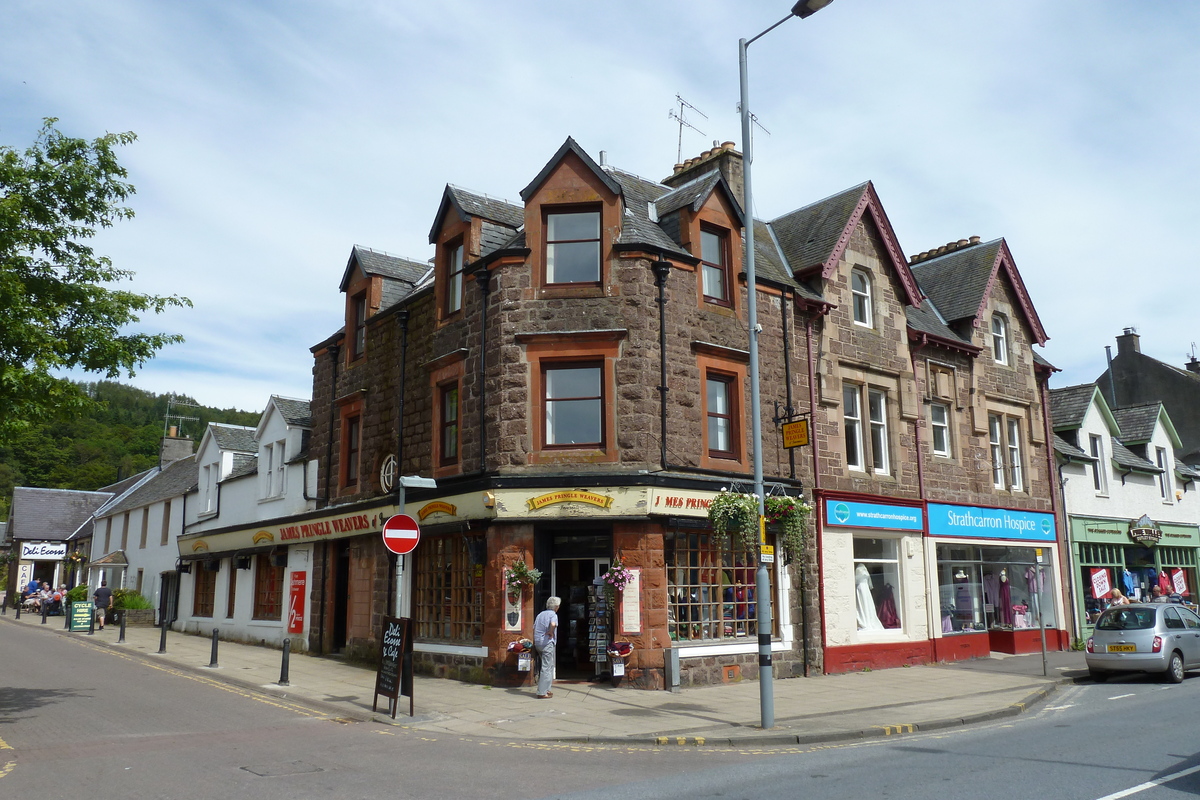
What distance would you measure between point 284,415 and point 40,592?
3099 centimetres

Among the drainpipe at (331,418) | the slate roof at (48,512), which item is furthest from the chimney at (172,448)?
the drainpipe at (331,418)

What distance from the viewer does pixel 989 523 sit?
23.8m

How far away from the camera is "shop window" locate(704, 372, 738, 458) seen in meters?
18.3

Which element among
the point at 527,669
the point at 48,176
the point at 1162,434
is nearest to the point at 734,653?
the point at 527,669

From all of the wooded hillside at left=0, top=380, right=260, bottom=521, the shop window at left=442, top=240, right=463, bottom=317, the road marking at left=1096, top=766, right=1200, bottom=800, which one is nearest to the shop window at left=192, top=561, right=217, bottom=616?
the shop window at left=442, top=240, right=463, bottom=317

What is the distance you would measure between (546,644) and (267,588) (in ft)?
47.1

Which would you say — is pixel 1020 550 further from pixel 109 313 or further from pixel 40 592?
pixel 40 592

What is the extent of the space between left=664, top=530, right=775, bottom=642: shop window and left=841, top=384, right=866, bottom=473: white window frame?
165 inches

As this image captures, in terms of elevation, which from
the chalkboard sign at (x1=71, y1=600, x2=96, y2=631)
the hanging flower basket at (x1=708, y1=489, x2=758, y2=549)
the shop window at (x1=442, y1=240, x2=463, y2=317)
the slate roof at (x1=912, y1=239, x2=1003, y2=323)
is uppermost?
the slate roof at (x1=912, y1=239, x2=1003, y2=323)

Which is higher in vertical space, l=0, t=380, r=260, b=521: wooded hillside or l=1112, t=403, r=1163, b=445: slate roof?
l=0, t=380, r=260, b=521: wooded hillside

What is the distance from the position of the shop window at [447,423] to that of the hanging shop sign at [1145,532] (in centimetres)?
2338

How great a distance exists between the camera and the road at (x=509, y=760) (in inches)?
331

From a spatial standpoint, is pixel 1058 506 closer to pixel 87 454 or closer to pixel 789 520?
pixel 789 520

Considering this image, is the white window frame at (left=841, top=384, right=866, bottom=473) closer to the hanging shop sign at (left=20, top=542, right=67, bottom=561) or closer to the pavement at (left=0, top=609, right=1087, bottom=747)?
the pavement at (left=0, top=609, right=1087, bottom=747)
